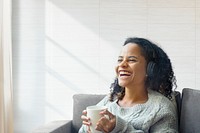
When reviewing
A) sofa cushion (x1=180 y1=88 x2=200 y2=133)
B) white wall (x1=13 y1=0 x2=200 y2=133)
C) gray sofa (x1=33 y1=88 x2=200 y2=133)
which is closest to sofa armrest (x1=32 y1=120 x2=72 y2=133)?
gray sofa (x1=33 y1=88 x2=200 y2=133)

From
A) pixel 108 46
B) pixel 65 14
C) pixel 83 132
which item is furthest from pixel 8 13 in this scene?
pixel 83 132

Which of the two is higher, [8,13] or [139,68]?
[8,13]

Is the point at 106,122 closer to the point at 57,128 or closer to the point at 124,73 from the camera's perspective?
the point at 124,73

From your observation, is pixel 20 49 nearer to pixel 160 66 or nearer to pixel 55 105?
pixel 55 105

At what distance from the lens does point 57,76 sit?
2354mm

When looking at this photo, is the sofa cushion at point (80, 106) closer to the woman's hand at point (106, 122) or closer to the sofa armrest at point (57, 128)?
the sofa armrest at point (57, 128)

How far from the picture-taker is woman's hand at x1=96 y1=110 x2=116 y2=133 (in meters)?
1.22

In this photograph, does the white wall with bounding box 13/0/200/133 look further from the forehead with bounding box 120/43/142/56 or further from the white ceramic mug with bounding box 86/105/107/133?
the white ceramic mug with bounding box 86/105/107/133

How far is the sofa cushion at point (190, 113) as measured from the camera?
152 cm

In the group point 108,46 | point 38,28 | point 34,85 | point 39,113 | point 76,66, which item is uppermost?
point 38,28

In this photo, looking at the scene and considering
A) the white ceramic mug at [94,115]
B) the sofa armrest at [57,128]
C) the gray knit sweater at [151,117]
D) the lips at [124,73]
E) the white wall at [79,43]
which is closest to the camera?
the white ceramic mug at [94,115]

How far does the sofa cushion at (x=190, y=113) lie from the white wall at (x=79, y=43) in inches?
28.2

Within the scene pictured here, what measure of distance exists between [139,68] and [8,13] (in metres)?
1.13

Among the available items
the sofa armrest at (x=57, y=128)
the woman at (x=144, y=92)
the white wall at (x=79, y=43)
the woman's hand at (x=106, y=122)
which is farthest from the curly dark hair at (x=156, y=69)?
the white wall at (x=79, y=43)
